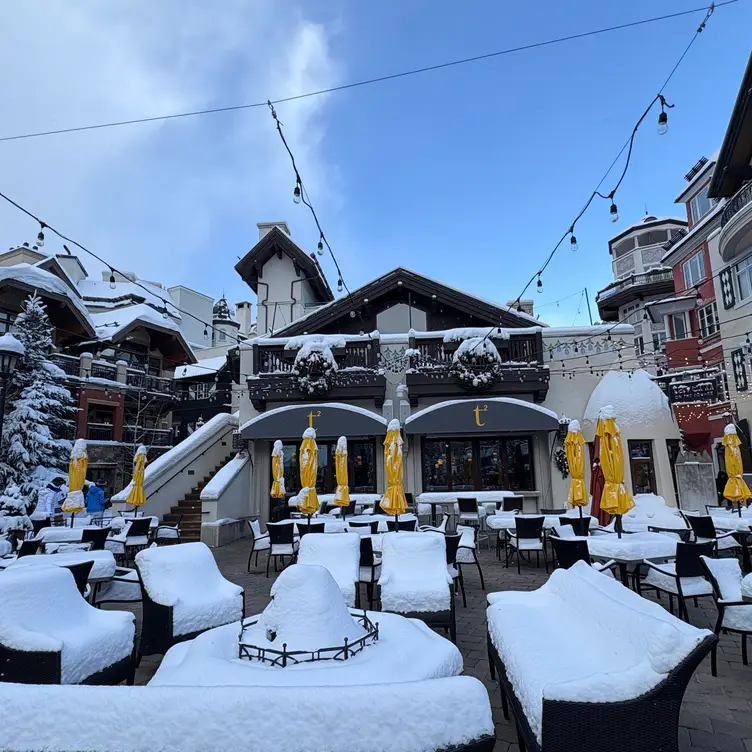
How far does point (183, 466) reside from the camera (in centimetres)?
1638

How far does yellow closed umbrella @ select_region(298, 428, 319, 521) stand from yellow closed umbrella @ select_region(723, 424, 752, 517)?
8545 millimetres

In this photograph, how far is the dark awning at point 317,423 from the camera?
15922mm

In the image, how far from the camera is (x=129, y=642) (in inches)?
166

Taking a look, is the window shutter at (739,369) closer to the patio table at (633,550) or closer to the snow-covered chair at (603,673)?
the patio table at (633,550)

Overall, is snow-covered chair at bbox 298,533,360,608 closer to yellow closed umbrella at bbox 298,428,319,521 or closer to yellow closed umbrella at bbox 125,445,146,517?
yellow closed umbrella at bbox 298,428,319,521

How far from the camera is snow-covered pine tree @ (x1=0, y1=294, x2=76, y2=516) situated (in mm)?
18844

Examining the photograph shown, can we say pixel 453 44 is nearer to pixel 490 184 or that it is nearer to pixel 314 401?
pixel 490 184

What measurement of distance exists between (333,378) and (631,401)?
30.4 ft

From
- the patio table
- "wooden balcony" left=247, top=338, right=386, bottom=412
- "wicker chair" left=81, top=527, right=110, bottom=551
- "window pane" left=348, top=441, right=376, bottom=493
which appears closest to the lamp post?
"wicker chair" left=81, top=527, right=110, bottom=551

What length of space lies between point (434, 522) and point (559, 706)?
38.9ft

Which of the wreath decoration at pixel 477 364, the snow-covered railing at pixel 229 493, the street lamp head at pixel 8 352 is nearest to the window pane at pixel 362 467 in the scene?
the snow-covered railing at pixel 229 493

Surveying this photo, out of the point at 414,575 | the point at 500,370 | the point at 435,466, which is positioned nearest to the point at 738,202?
the point at 500,370

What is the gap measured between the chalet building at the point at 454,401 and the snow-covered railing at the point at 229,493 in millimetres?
269

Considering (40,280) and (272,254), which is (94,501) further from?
(40,280)
